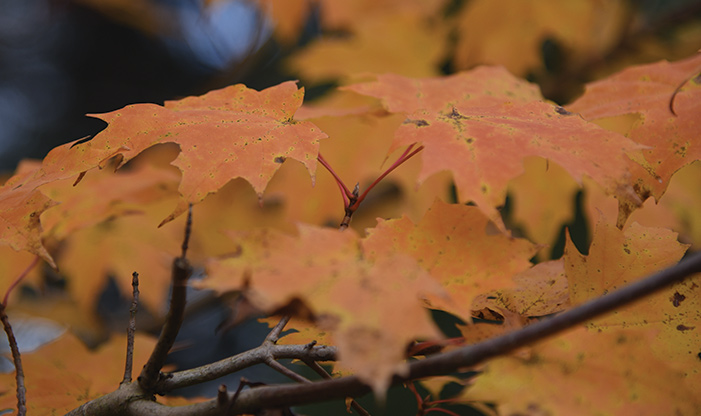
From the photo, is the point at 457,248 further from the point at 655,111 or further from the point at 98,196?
the point at 98,196

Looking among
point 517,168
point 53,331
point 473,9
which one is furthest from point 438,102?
point 53,331

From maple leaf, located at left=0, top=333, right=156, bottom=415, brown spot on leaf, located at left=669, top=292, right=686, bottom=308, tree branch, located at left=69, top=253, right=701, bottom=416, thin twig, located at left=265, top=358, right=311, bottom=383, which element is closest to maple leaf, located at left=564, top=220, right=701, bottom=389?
brown spot on leaf, located at left=669, top=292, right=686, bottom=308

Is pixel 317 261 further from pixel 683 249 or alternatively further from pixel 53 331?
pixel 53 331

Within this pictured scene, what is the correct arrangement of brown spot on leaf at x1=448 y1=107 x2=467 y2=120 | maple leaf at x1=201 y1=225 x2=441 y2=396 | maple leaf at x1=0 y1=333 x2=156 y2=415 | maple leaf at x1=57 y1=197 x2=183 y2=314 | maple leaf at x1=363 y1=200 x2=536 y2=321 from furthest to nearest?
maple leaf at x1=57 y1=197 x2=183 y2=314
maple leaf at x1=0 y1=333 x2=156 y2=415
brown spot on leaf at x1=448 y1=107 x2=467 y2=120
maple leaf at x1=363 y1=200 x2=536 y2=321
maple leaf at x1=201 y1=225 x2=441 y2=396

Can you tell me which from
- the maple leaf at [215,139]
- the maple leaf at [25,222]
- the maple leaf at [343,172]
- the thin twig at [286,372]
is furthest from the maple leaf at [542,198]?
the maple leaf at [25,222]

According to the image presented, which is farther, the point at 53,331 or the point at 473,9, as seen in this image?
the point at 53,331

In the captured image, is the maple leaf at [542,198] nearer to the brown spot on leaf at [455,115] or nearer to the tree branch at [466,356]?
the brown spot on leaf at [455,115]

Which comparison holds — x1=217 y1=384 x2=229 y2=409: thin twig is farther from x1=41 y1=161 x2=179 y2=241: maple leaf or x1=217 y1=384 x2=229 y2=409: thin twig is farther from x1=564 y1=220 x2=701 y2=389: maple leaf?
x1=41 y1=161 x2=179 y2=241: maple leaf
